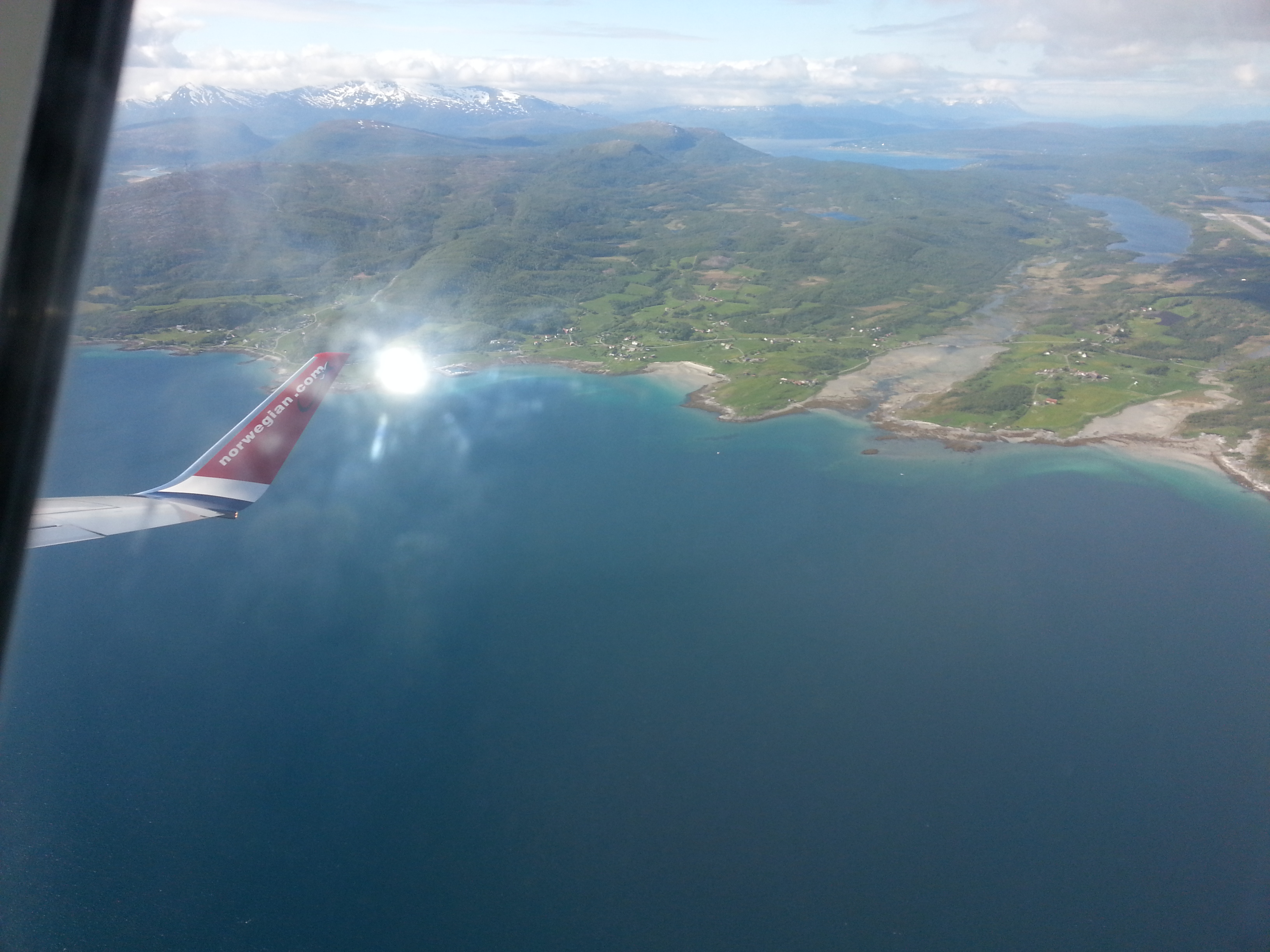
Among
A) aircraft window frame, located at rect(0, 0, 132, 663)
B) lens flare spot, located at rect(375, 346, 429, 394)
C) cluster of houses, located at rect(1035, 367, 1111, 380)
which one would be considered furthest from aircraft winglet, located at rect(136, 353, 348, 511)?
cluster of houses, located at rect(1035, 367, 1111, 380)

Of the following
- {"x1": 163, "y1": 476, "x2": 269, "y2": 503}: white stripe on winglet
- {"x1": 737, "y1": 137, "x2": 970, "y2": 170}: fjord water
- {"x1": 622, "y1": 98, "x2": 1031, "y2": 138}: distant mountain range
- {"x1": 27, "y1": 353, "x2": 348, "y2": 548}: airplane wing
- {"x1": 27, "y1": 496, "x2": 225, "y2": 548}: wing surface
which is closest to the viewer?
{"x1": 27, "y1": 496, "x2": 225, "y2": 548}: wing surface

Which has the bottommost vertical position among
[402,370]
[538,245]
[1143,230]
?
[402,370]

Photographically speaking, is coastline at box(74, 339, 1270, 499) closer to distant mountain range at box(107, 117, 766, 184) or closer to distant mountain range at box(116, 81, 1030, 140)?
distant mountain range at box(107, 117, 766, 184)

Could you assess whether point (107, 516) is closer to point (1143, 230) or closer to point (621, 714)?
point (621, 714)

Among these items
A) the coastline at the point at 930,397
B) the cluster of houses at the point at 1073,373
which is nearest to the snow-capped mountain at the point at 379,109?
the coastline at the point at 930,397

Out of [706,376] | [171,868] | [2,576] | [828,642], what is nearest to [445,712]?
[171,868]

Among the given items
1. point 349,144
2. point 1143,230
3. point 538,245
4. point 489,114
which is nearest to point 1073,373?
point 538,245

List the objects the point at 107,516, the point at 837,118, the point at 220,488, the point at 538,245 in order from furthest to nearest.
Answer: the point at 837,118 < the point at 538,245 < the point at 220,488 < the point at 107,516

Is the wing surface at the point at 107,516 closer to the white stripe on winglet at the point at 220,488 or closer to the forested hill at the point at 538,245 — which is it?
the white stripe on winglet at the point at 220,488
